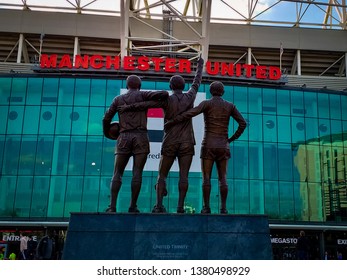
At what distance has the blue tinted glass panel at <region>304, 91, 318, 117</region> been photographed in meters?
32.3

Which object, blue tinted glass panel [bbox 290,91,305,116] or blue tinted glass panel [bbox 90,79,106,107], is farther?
blue tinted glass panel [bbox 290,91,305,116]

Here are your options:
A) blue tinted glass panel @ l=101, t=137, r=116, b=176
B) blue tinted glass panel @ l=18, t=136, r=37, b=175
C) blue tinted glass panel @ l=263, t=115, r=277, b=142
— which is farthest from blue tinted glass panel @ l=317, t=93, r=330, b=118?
blue tinted glass panel @ l=18, t=136, r=37, b=175

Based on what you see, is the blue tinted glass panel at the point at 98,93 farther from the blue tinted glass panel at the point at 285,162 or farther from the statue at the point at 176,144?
the statue at the point at 176,144

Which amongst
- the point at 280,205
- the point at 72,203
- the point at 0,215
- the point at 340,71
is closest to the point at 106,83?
the point at 72,203

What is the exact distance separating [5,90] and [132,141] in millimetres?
Result: 24686

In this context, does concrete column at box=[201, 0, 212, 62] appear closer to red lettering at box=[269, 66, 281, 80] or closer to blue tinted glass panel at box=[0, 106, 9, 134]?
red lettering at box=[269, 66, 281, 80]

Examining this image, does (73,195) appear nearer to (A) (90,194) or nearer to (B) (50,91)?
(A) (90,194)

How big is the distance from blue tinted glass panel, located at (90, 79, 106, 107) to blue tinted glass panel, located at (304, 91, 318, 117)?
48.4 feet

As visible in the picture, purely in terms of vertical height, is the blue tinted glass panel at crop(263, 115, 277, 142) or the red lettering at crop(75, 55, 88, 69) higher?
the red lettering at crop(75, 55, 88, 69)

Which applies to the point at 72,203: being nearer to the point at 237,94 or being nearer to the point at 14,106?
the point at 14,106

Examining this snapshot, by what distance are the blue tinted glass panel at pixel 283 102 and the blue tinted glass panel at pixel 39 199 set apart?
17231 mm

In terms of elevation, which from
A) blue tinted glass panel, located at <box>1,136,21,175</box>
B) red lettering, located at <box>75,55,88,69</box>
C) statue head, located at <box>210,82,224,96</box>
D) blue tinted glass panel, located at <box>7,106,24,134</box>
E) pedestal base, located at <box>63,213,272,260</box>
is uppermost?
red lettering, located at <box>75,55,88,69</box>

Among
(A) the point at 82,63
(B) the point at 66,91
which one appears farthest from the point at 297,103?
(B) the point at 66,91

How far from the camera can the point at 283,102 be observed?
106 feet
